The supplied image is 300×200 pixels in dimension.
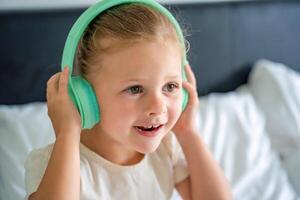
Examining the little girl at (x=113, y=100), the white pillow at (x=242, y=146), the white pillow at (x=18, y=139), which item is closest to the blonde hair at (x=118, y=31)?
the little girl at (x=113, y=100)

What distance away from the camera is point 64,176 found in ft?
2.86

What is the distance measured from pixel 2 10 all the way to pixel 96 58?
0.72 m

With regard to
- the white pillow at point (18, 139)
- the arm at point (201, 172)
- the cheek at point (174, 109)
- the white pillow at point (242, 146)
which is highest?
the cheek at point (174, 109)

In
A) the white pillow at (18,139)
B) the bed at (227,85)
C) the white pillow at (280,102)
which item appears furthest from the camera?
the white pillow at (280,102)

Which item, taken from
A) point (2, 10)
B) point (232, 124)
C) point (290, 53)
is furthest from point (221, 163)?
point (2, 10)

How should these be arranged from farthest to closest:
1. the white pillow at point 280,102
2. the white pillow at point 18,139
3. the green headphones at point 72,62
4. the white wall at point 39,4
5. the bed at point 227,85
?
1. the white pillow at point 280,102
2. the white wall at point 39,4
3. the bed at point 227,85
4. the white pillow at point 18,139
5. the green headphones at point 72,62

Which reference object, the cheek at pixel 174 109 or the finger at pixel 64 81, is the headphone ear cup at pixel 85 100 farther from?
the cheek at pixel 174 109

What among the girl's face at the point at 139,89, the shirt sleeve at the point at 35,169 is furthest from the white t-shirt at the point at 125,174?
the girl's face at the point at 139,89

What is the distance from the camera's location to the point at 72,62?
2.85ft

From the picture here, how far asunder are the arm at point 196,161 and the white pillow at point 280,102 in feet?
2.07

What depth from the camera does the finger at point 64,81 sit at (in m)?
0.87

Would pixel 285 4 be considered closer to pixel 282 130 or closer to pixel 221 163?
pixel 282 130

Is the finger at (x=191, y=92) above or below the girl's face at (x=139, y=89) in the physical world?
below

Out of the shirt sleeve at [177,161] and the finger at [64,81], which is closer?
the finger at [64,81]
